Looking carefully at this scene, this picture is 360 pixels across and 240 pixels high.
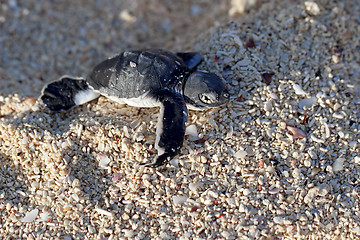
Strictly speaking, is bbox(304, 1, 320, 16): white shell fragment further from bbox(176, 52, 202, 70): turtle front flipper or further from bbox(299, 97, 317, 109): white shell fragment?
bbox(176, 52, 202, 70): turtle front flipper

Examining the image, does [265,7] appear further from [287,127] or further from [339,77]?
[287,127]

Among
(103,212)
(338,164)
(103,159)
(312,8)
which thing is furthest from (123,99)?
(312,8)

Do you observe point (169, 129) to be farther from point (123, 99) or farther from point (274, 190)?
point (274, 190)

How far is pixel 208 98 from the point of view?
181cm

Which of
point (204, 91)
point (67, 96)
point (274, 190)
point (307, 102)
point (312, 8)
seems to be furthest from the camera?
point (312, 8)

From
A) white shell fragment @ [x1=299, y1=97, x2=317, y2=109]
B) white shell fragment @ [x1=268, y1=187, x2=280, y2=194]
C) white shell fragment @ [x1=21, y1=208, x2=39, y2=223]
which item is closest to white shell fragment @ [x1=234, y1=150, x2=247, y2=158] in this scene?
white shell fragment @ [x1=268, y1=187, x2=280, y2=194]

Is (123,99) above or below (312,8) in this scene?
below

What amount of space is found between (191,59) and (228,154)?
0.63 meters

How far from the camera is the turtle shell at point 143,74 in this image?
1.86m

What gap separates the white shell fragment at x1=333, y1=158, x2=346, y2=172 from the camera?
5.75 ft

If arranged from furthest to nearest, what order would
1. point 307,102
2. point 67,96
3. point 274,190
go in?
1. point 67,96
2. point 307,102
3. point 274,190

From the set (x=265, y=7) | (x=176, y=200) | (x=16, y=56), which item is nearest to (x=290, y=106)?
(x=176, y=200)

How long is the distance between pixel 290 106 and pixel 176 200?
0.77 meters

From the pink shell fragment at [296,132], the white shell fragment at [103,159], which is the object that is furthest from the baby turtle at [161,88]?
the pink shell fragment at [296,132]
